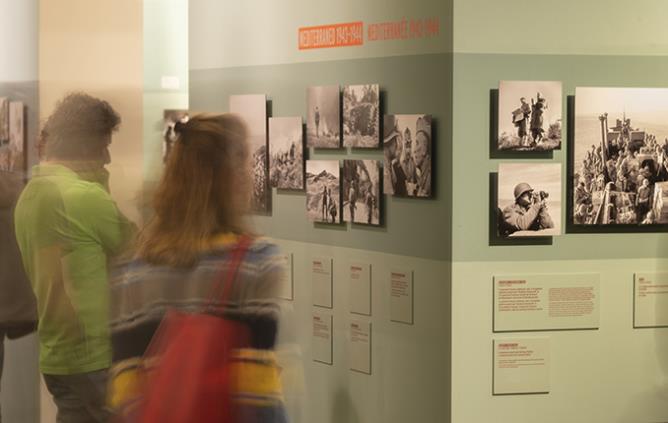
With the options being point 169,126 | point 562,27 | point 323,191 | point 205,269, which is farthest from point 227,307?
point 562,27

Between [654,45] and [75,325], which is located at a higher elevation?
[654,45]

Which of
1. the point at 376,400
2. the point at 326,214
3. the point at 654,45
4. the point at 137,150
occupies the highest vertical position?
the point at 654,45

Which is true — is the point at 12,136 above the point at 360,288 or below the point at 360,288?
above

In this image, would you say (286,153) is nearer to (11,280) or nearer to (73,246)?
(73,246)

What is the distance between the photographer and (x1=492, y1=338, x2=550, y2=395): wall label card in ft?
12.2

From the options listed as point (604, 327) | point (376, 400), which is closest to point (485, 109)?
point (604, 327)

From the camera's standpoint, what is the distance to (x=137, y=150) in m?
3.59

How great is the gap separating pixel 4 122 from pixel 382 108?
154 cm

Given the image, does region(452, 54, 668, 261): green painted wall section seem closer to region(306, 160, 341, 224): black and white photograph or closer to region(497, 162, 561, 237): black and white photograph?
region(497, 162, 561, 237): black and white photograph

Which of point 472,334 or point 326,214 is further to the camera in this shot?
point 326,214

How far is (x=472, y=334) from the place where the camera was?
369 centimetres

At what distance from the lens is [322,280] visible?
4.03 metres

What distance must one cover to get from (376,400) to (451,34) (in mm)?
1479

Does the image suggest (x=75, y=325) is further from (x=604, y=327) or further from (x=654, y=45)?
(x=654, y=45)
